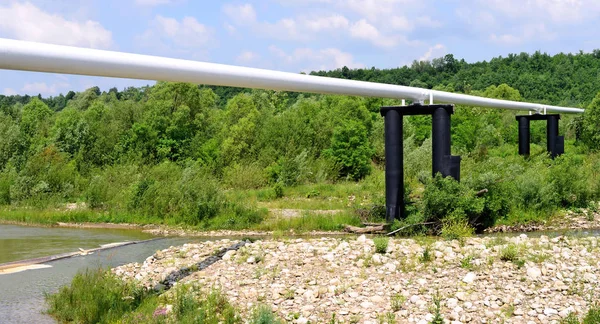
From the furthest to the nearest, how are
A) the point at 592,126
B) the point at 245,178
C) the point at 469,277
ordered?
the point at 592,126
the point at 245,178
the point at 469,277

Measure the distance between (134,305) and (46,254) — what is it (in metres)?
7.87

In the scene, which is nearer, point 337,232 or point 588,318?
point 588,318

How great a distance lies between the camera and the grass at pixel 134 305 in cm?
820

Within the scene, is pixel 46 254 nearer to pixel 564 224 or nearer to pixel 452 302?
pixel 452 302

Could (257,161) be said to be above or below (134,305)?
above

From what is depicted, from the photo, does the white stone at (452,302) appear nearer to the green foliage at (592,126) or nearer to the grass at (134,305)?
the grass at (134,305)

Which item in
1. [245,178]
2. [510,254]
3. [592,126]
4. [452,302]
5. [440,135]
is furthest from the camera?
[592,126]

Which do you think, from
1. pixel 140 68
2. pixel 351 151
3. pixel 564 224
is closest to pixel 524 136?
pixel 351 151

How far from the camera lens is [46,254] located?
51.9 feet

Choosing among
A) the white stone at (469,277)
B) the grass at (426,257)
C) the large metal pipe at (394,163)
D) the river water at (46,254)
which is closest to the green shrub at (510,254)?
the white stone at (469,277)

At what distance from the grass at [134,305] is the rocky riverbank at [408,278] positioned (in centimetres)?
41

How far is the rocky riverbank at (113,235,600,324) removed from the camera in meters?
8.05

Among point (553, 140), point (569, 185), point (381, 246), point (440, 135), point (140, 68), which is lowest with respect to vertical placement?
point (569, 185)

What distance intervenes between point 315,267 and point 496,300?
3.06 metres
